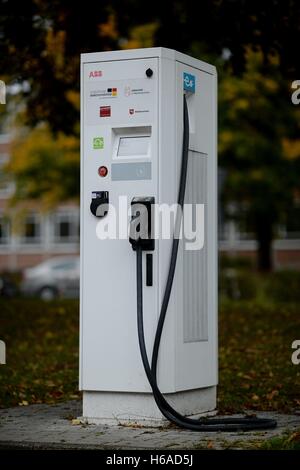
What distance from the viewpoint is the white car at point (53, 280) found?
41906 mm

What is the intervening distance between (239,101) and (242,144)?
4529 mm

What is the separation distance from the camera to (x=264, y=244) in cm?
4156

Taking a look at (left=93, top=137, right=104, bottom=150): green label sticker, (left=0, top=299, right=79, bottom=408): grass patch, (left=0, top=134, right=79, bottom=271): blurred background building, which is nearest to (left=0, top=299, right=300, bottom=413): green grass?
(left=0, top=299, right=79, bottom=408): grass patch

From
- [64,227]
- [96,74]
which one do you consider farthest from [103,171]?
[64,227]

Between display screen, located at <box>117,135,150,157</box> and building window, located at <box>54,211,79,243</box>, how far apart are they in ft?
180

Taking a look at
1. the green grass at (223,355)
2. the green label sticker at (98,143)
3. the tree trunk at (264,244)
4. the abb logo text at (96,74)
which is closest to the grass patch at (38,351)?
the green grass at (223,355)

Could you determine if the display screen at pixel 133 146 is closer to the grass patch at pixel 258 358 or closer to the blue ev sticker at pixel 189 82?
the blue ev sticker at pixel 189 82

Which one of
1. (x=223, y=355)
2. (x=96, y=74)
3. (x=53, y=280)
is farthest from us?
(x=53, y=280)

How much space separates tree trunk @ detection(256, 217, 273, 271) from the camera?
40.5 metres

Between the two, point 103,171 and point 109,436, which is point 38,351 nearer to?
point 103,171

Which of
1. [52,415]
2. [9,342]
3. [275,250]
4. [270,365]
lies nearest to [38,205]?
[275,250]

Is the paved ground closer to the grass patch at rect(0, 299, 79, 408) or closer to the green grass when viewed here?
the green grass

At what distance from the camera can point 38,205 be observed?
41.0m

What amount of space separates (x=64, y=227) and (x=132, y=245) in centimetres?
5570
